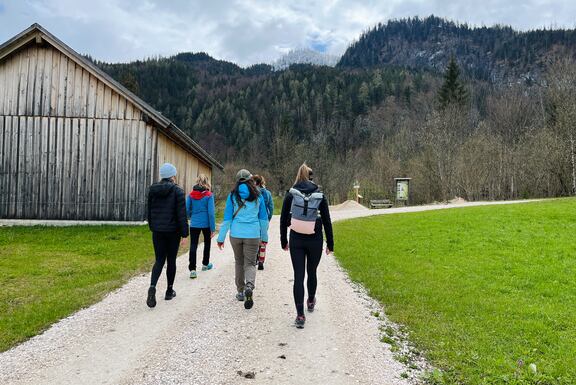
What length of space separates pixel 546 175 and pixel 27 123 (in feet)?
120

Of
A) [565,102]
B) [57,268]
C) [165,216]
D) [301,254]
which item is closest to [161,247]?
[165,216]

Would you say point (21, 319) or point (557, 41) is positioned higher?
point (557, 41)

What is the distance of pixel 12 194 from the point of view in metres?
15.8

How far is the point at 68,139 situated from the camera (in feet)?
52.5

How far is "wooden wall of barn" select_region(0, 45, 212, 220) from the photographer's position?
1581 cm

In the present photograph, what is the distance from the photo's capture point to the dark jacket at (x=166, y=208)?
611 centimetres

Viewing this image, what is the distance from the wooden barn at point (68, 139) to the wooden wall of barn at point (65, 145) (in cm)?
4

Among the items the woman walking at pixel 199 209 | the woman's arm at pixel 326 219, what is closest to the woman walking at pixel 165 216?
the woman walking at pixel 199 209

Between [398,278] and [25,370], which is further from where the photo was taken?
[398,278]

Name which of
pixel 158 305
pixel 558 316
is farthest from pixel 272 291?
pixel 558 316

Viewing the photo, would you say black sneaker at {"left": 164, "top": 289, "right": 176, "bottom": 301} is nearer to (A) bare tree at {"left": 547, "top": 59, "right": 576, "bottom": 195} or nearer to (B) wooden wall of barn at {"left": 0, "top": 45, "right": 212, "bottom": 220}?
(B) wooden wall of barn at {"left": 0, "top": 45, "right": 212, "bottom": 220}

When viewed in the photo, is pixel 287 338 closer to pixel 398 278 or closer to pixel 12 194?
pixel 398 278

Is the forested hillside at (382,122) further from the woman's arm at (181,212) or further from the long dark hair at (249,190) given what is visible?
the woman's arm at (181,212)

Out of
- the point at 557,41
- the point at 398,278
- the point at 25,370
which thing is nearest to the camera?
the point at 25,370
